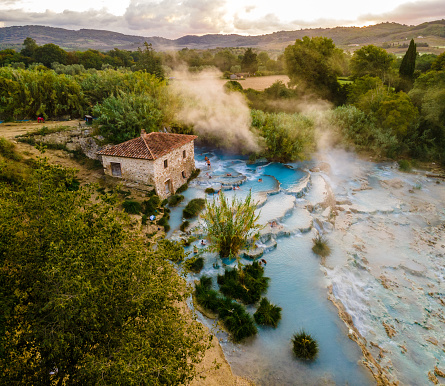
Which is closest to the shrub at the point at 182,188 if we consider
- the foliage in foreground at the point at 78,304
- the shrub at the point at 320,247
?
the shrub at the point at 320,247

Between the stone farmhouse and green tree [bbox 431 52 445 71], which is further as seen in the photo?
green tree [bbox 431 52 445 71]

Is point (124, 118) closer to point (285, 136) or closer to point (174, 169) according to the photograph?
point (174, 169)

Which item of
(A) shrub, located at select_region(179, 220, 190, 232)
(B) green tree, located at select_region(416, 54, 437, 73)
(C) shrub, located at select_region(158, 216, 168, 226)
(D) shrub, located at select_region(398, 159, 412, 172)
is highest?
(B) green tree, located at select_region(416, 54, 437, 73)

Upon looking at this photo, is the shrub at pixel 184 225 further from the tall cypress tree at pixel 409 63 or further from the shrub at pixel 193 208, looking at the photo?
the tall cypress tree at pixel 409 63

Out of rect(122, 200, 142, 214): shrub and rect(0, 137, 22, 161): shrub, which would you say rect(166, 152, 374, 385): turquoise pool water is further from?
rect(0, 137, 22, 161): shrub

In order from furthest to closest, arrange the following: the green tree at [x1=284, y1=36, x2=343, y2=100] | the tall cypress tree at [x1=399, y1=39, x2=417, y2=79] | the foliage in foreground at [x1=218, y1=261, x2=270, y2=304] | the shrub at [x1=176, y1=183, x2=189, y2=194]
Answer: the green tree at [x1=284, y1=36, x2=343, y2=100] < the tall cypress tree at [x1=399, y1=39, x2=417, y2=79] < the shrub at [x1=176, y1=183, x2=189, y2=194] < the foliage in foreground at [x1=218, y1=261, x2=270, y2=304]

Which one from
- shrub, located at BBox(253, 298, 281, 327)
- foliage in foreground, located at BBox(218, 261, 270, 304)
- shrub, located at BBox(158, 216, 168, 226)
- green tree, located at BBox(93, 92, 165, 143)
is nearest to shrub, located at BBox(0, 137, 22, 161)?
green tree, located at BBox(93, 92, 165, 143)
